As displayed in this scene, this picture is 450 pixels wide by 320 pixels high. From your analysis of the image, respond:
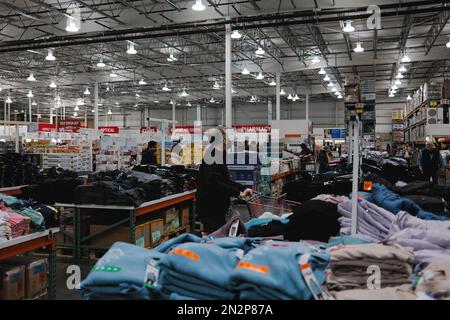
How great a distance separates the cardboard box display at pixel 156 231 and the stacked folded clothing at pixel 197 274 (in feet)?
16.7

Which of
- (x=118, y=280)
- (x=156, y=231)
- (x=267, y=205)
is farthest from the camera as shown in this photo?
(x=156, y=231)

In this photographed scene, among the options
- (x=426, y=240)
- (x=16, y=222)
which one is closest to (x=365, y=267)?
(x=426, y=240)

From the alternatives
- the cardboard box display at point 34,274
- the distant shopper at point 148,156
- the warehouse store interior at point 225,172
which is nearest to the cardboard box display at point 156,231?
the warehouse store interior at point 225,172

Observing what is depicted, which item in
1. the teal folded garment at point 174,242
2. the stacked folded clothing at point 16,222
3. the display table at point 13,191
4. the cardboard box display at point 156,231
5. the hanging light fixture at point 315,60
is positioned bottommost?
the cardboard box display at point 156,231

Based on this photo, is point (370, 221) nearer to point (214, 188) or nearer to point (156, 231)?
point (214, 188)

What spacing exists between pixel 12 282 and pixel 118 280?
9.60ft

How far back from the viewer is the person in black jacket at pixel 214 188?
4469 millimetres

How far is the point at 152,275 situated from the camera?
5.60 ft

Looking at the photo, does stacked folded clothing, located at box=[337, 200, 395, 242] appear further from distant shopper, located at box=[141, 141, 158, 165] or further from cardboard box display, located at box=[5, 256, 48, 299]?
distant shopper, located at box=[141, 141, 158, 165]

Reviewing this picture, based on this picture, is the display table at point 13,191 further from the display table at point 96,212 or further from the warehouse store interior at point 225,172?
the display table at point 96,212

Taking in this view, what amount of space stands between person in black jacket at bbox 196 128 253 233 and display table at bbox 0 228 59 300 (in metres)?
1.52

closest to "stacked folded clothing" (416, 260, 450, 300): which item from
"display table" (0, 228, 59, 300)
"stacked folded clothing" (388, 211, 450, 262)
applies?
"stacked folded clothing" (388, 211, 450, 262)

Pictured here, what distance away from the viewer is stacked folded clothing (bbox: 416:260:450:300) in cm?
159
